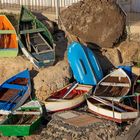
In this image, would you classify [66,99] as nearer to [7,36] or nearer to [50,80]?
[50,80]

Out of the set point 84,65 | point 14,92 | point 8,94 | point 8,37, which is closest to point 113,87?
point 84,65

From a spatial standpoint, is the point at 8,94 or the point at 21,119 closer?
the point at 21,119

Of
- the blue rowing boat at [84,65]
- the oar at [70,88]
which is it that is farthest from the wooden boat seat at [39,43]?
the oar at [70,88]

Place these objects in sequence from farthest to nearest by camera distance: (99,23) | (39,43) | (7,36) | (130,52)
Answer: (7,36)
(39,43)
(99,23)
(130,52)

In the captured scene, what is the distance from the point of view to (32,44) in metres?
19.8

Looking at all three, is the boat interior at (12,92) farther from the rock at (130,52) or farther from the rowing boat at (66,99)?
the rock at (130,52)

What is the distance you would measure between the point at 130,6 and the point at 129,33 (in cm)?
228

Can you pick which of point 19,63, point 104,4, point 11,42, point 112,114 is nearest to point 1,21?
point 11,42

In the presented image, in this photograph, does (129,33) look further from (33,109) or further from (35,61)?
(33,109)

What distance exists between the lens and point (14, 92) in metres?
18.2

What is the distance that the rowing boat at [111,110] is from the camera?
53.9 ft

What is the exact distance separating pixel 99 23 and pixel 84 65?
1.91 meters

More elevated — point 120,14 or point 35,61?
point 120,14

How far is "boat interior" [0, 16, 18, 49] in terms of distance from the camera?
20.2 m
